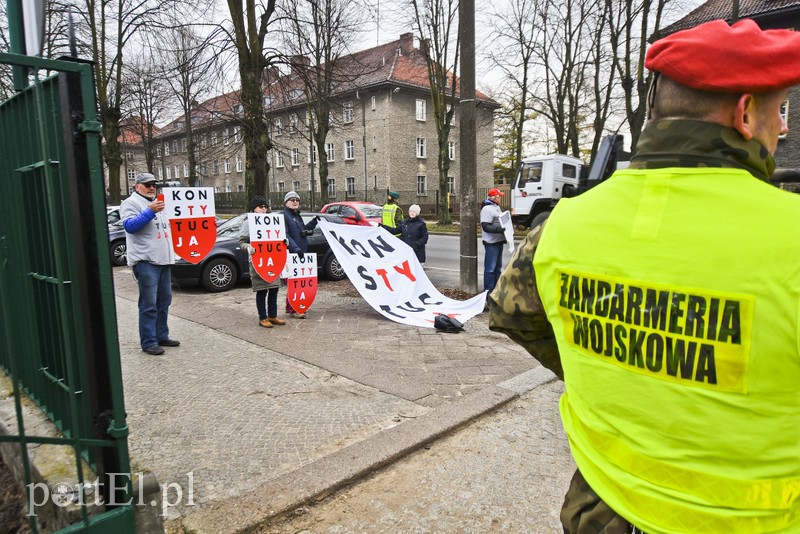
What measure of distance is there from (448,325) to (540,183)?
48.8 ft

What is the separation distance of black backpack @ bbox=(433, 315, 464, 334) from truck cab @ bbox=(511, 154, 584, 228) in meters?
13.5

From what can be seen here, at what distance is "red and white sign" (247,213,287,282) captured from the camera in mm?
7098

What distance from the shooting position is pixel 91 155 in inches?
79.4

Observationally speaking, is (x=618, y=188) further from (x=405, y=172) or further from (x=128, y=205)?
(x=405, y=172)

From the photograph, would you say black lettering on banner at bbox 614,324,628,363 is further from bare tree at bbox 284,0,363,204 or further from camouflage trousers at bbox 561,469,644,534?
bare tree at bbox 284,0,363,204

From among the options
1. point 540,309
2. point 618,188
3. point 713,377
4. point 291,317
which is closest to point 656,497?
point 713,377

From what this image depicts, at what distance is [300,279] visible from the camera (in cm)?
760

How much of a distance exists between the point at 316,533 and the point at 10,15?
2866 millimetres

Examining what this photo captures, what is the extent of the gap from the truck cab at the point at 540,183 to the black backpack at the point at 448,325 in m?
13.5

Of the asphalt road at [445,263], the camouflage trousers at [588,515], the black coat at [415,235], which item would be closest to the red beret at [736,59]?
the camouflage trousers at [588,515]

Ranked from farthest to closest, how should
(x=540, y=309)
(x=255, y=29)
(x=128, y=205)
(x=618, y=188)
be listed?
(x=255, y=29), (x=128, y=205), (x=540, y=309), (x=618, y=188)

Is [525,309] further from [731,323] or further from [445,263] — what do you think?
[445,263]

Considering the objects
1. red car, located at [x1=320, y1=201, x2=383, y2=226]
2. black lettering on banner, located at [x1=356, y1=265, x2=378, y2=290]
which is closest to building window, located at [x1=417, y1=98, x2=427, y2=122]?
red car, located at [x1=320, y1=201, x2=383, y2=226]

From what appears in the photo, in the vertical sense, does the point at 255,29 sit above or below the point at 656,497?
above
